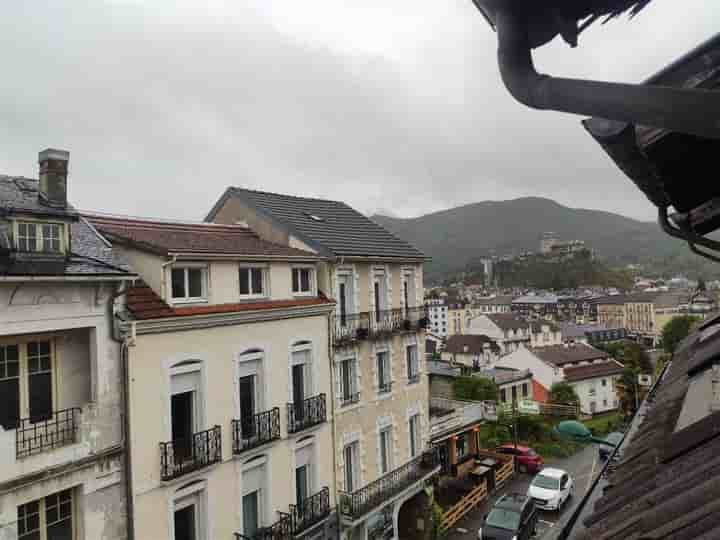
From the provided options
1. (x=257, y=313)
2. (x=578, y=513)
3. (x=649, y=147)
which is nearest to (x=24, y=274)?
(x=257, y=313)

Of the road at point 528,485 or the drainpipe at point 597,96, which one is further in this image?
the road at point 528,485

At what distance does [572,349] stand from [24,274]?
60.8 meters

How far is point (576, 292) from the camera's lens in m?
168

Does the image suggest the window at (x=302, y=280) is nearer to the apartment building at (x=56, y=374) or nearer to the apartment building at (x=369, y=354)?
the apartment building at (x=369, y=354)

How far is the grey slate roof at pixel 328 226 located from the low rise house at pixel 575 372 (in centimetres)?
3809

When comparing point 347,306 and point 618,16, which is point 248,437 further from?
point 618,16

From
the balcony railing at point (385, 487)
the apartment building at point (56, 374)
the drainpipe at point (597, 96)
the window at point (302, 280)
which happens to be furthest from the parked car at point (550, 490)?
the drainpipe at point (597, 96)

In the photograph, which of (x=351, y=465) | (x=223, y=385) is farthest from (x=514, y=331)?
(x=223, y=385)

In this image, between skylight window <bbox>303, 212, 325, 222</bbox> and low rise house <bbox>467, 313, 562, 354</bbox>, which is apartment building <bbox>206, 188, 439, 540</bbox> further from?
low rise house <bbox>467, 313, 562, 354</bbox>

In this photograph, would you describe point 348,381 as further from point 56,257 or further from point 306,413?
point 56,257

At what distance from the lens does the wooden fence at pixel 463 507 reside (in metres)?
23.2

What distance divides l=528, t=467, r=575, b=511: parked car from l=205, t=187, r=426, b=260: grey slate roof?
13.5 m

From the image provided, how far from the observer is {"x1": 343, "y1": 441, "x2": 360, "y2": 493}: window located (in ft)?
58.7

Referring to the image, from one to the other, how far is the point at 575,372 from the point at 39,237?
178 ft
